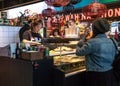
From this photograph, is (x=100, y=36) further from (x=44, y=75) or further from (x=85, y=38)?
(x=44, y=75)

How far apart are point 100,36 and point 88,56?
0.35 metres

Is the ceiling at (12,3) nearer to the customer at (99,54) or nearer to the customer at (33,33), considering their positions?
the customer at (33,33)

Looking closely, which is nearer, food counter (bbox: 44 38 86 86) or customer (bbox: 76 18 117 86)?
customer (bbox: 76 18 117 86)

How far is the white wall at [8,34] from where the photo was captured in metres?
6.41

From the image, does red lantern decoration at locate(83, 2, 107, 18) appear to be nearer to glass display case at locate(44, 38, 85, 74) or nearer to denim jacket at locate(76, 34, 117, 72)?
glass display case at locate(44, 38, 85, 74)

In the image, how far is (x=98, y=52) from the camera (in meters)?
2.92

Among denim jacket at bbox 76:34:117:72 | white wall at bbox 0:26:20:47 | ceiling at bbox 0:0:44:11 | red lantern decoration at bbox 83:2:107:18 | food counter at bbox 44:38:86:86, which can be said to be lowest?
food counter at bbox 44:38:86:86

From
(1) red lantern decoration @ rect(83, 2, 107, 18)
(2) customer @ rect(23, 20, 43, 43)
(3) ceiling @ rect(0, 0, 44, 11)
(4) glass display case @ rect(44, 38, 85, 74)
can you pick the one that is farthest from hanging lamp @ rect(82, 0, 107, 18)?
(3) ceiling @ rect(0, 0, 44, 11)

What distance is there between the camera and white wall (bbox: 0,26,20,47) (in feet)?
21.0

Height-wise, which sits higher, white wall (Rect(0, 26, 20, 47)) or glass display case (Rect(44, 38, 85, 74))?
white wall (Rect(0, 26, 20, 47))

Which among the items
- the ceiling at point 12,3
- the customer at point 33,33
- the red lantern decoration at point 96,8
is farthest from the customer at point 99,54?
the ceiling at point 12,3

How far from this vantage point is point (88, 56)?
9.90 ft

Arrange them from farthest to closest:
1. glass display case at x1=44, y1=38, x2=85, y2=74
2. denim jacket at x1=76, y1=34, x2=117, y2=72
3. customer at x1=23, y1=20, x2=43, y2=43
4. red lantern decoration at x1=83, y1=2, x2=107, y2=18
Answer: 1. customer at x1=23, y1=20, x2=43, y2=43
2. red lantern decoration at x1=83, y1=2, x2=107, y2=18
3. glass display case at x1=44, y1=38, x2=85, y2=74
4. denim jacket at x1=76, y1=34, x2=117, y2=72

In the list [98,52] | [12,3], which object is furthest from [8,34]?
[98,52]
